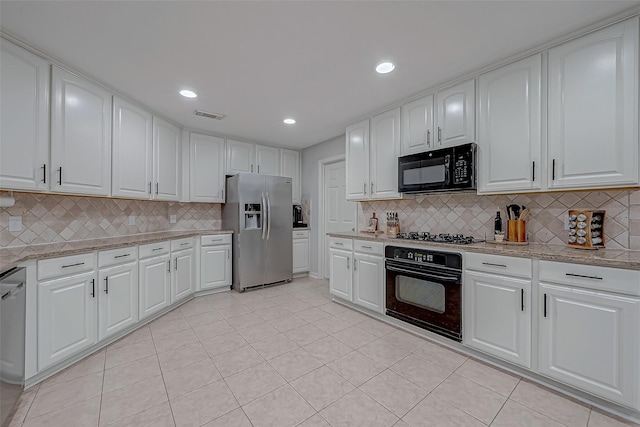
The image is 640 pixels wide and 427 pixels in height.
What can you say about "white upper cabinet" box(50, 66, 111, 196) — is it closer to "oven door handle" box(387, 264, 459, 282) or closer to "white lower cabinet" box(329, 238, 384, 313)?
"white lower cabinet" box(329, 238, 384, 313)

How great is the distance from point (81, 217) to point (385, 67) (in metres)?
3.32

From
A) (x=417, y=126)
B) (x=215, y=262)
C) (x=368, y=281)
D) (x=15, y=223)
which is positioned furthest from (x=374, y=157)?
(x=15, y=223)

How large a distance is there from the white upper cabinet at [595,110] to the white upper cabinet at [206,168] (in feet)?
12.9

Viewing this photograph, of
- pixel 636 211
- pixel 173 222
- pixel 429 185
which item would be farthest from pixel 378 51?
pixel 173 222

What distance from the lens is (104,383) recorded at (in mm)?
1827

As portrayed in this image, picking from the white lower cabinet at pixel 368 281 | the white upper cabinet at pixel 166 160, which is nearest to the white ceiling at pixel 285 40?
the white upper cabinet at pixel 166 160

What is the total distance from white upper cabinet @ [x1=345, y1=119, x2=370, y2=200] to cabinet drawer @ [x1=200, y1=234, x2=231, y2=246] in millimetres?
1919

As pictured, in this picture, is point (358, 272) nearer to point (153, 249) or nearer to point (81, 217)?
point (153, 249)

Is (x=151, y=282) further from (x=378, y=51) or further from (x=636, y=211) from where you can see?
(x=636, y=211)

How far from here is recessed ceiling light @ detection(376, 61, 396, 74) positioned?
219cm

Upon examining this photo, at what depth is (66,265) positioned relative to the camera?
1.99 m

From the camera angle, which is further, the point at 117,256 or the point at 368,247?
the point at 368,247

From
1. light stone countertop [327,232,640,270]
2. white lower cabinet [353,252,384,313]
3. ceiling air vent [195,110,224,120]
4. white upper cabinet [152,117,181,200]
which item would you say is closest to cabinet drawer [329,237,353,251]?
white lower cabinet [353,252,384,313]

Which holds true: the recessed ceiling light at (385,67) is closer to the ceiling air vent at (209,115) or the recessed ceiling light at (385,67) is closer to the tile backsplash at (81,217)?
the ceiling air vent at (209,115)
